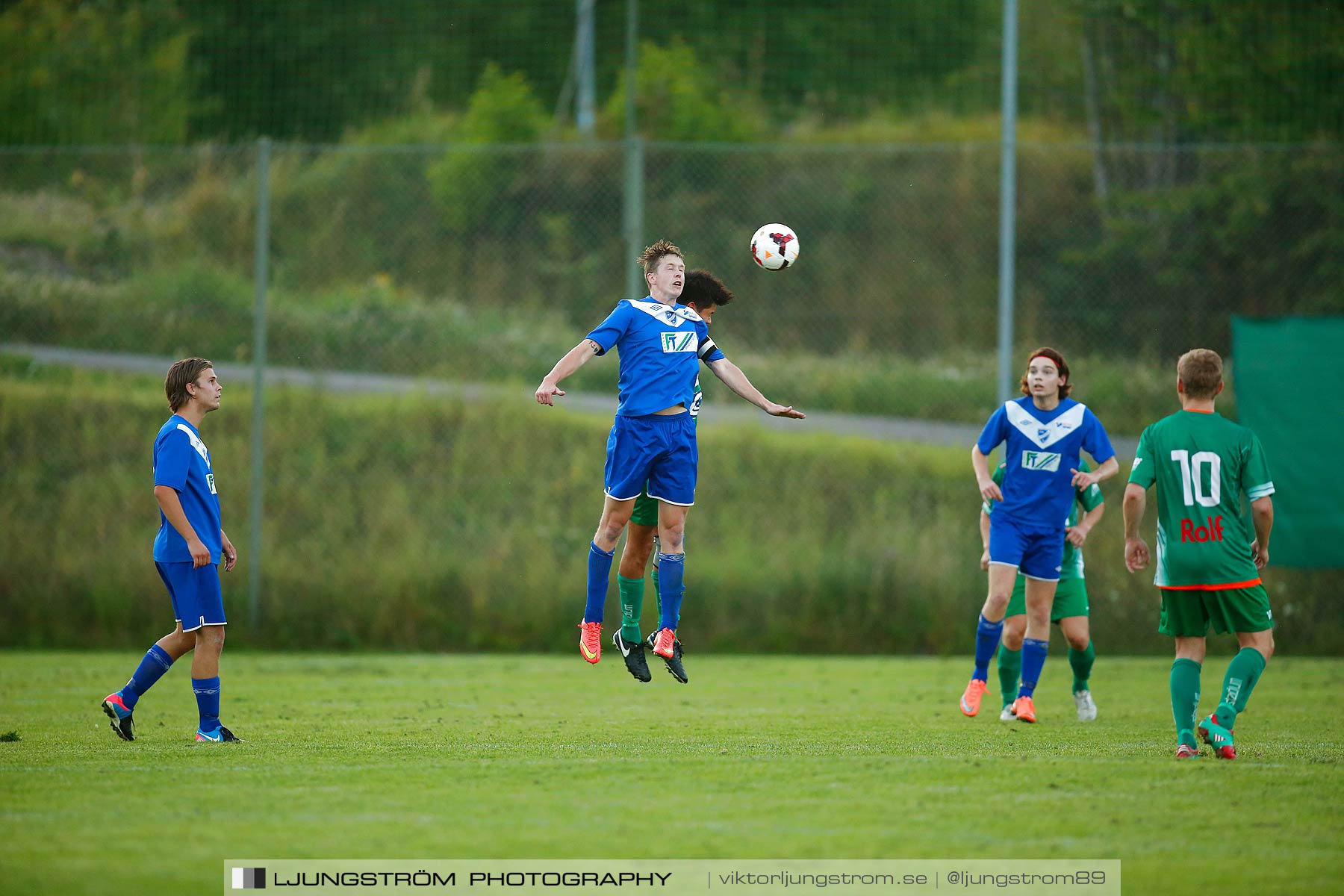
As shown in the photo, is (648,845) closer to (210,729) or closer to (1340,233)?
(210,729)

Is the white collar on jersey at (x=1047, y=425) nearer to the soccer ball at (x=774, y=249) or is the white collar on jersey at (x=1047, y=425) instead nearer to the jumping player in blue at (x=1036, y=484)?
the jumping player in blue at (x=1036, y=484)

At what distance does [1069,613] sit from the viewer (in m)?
8.67

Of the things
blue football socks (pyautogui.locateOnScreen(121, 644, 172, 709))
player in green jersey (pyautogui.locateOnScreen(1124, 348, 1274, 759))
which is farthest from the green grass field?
player in green jersey (pyautogui.locateOnScreen(1124, 348, 1274, 759))

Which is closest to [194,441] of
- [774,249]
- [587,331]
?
[774,249]

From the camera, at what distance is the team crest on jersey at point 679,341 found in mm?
7586

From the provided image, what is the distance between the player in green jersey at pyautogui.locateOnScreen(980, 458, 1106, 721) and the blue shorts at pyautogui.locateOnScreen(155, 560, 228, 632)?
448cm

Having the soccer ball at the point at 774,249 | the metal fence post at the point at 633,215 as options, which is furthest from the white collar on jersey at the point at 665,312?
the metal fence post at the point at 633,215

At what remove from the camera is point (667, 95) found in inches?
647

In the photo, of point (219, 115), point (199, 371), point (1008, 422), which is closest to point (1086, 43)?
point (1008, 422)

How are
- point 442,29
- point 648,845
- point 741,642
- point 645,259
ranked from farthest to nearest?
1. point 442,29
2. point 741,642
3. point 645,259
4. point 648,845

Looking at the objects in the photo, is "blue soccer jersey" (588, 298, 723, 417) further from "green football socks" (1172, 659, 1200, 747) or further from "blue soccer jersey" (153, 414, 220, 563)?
"green football socks" (1172, 659, 1200, 747)

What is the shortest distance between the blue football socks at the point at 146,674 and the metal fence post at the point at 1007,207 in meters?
7.62

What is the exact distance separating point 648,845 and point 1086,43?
542 inches

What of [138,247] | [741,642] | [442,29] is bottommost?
[741,642]
